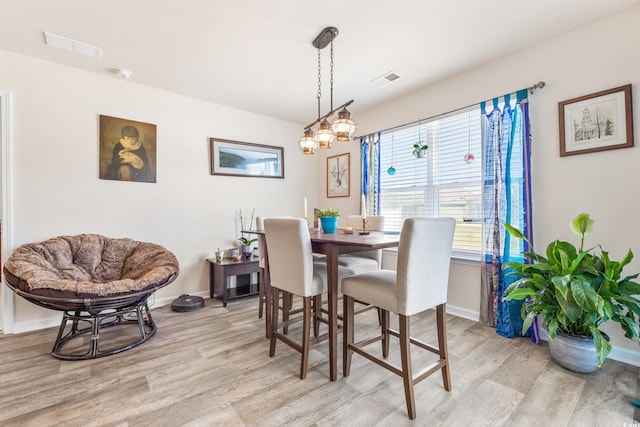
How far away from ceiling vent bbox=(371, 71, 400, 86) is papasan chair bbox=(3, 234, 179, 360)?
2.80 metres

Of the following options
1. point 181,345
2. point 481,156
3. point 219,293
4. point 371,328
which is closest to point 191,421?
point 181,345

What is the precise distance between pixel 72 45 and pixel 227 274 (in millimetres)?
2551

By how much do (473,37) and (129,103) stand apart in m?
3.47

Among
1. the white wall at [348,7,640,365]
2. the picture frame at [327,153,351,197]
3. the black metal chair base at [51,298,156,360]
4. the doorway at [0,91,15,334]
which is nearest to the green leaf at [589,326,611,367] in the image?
the white wall at [348,7,640,365]

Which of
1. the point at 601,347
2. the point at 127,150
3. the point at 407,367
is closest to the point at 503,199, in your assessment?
the point at 601,347

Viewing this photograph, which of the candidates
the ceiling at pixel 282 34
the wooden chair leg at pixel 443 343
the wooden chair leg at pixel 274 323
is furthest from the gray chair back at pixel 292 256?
the ceiling at pixel 282 34

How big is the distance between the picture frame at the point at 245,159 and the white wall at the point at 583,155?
108 inches

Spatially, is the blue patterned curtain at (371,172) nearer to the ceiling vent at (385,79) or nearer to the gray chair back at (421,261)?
the ceiling vent at (385,79)

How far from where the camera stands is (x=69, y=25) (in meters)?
2.17

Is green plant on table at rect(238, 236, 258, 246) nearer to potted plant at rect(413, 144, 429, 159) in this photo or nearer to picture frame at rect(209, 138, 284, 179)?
picture frame at rect(209, 138, 284, 179)

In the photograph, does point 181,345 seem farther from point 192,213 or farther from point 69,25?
point 69,25

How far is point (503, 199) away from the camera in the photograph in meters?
2.58

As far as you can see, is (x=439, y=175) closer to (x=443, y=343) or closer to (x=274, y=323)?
(x=443, y=343)

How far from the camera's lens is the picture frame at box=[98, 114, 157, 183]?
299cm
